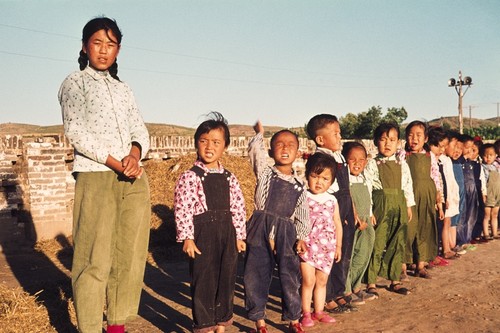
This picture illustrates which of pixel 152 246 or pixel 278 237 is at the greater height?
pixel 278 237

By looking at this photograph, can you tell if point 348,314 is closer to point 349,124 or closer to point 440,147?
point 440,147

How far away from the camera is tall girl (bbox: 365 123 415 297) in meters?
6.02

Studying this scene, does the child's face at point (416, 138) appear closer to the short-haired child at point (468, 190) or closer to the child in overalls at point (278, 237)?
the short-haired child at point (468, 190)

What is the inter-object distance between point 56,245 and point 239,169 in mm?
4071

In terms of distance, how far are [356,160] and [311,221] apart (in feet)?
3.49

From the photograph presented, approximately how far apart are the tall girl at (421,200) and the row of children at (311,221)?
0.5 inches

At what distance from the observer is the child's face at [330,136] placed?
17.5ft

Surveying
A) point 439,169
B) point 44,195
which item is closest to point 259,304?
point 439,169

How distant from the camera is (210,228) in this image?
13.4 ft

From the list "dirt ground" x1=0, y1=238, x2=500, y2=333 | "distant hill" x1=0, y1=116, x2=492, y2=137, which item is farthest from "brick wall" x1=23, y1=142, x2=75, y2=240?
"distant hill" x1=0, y1=116, x2=492, y2=137

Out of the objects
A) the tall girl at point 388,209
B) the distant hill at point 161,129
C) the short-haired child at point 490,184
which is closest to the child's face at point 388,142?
the tall girl at point 388,209

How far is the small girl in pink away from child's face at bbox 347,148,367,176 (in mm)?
745

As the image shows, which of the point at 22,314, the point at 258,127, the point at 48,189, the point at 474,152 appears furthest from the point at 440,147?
the point at 48,189

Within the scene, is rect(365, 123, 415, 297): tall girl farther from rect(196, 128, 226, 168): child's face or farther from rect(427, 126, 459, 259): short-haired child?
rect(196, 128, 226, 168): child's face
